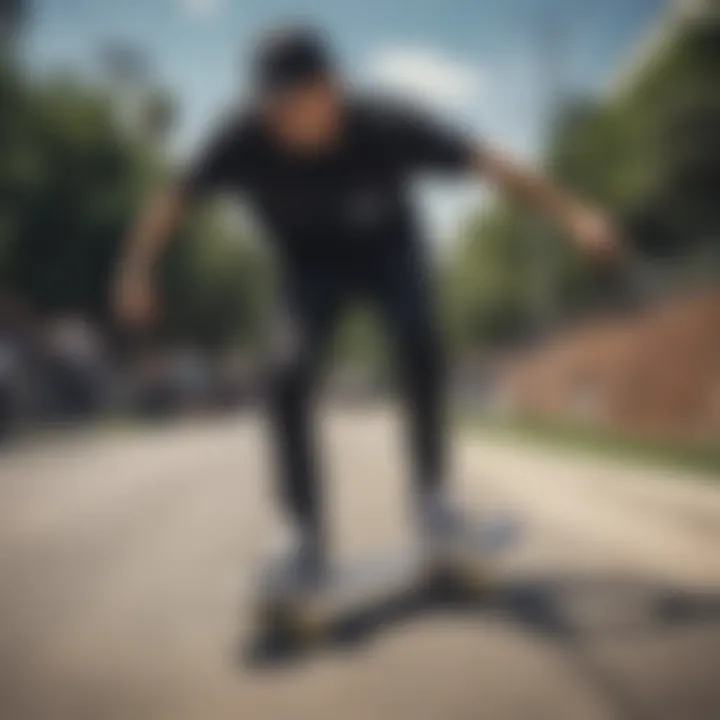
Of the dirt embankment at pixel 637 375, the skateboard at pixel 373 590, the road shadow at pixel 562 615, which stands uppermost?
the dirt embankment at pixel 637 375

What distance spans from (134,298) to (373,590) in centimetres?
72

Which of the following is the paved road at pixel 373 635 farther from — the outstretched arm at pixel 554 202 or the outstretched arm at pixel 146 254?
the outstretched arm at pixel 554 202

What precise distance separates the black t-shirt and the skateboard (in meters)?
0.64

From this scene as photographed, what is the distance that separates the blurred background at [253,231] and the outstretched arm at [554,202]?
4 cm

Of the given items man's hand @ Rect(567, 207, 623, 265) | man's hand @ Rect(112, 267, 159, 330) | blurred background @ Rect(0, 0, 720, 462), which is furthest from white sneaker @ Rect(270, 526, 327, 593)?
man's hand @ Rect(567, 207, 623, 265)

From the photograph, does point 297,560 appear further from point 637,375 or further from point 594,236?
point 637,375

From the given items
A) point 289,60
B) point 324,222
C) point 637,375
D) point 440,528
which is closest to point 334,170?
point 324,222

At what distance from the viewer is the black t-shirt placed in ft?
4.86

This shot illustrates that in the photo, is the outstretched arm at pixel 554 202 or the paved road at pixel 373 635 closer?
Answer: the paved road at pixel 373 635

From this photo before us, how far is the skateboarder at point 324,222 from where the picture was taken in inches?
58.0

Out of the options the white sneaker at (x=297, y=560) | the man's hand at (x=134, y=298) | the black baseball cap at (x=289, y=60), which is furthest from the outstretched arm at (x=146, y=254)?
the white sneaker at (x=297, y=560)

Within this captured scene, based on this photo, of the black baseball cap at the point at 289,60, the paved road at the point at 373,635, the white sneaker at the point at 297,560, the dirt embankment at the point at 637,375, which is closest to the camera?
the paved road at the point at 373,635

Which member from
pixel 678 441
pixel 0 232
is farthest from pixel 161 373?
pixel 678 441

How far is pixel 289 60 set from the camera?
1424mm
